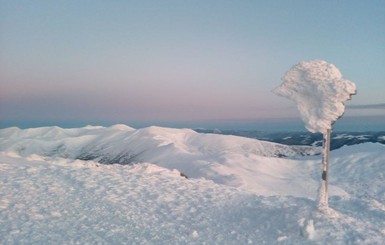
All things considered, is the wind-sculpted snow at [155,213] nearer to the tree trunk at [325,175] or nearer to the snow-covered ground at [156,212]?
the snow-covered ground at [156,212]

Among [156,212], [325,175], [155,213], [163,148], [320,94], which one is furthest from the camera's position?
[163,148]

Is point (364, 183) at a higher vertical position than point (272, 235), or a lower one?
lower

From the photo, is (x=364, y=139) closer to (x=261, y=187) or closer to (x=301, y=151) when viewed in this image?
(x=301, y=151)

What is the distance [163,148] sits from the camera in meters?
74.7

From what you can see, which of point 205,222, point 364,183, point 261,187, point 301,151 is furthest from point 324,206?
point 301,151

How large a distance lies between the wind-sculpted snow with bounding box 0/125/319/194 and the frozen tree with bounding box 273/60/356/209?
67.9 ft

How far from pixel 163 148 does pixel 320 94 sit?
6285cm

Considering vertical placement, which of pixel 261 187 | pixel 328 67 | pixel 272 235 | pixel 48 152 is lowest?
pixel 48 152

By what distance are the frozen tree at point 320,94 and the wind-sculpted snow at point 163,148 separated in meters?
20.7

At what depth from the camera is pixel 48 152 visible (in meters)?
129

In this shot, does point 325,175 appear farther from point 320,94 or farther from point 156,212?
point 156,212

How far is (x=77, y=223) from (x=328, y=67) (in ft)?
29.7

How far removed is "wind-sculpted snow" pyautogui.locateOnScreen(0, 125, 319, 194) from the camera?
43.6m

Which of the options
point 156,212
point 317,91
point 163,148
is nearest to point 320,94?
point 317,91
